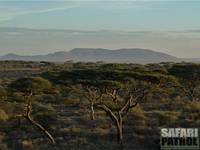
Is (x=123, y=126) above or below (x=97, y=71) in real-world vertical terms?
below

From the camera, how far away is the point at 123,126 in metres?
30.7

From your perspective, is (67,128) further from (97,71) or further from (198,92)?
(198,92)

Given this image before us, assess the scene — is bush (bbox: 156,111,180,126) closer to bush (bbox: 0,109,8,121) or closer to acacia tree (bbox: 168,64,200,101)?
acacia tree (bbox: 168,64,200,101)

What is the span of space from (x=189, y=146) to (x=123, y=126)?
6371 millimetres

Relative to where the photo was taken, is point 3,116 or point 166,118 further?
point 3,116

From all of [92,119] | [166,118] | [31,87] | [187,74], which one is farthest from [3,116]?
[187,74]

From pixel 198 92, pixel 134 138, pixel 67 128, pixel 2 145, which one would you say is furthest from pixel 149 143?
pixel 198 92

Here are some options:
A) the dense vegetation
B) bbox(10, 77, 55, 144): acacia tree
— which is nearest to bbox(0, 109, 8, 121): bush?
the dense vegetation

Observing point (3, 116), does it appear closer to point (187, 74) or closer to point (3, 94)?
point (3, 94)

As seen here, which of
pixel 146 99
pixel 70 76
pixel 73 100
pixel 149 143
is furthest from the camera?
pixel 146 99

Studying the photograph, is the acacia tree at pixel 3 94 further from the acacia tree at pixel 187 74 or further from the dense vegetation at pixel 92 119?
the acacia tree at pixel 187 74

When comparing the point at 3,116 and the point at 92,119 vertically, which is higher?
the point at 3,116

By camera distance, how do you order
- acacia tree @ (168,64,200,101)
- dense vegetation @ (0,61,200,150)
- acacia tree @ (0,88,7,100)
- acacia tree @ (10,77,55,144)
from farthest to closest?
acacia tree @ (168,64,200,101) < acacia tree @ (0,88,7,100) < acacia tree @ (10,77,55,144) < dense vegetation @ (0,61,200,150)

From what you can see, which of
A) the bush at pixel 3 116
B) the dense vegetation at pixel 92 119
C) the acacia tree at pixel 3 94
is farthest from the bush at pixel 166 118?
the bush at pixel 3 116
